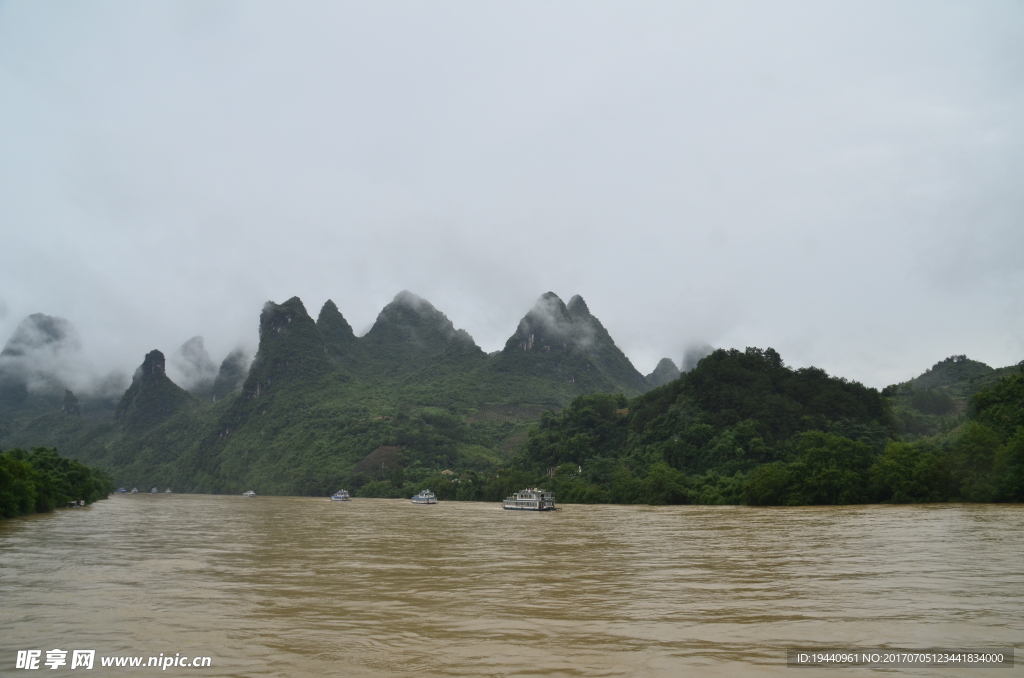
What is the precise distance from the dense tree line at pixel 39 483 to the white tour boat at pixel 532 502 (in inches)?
1082

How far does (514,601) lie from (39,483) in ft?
111

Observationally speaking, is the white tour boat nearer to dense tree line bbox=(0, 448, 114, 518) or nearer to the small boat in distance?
the small boat in distance

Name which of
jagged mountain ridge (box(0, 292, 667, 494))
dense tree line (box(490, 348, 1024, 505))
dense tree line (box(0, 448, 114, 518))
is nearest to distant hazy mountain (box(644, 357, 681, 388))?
jagged mountain ridge (box(0, 292, 667, 494))

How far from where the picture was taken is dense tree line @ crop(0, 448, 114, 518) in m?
28.0

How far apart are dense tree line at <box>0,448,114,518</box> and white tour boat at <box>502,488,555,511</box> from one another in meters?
27.5

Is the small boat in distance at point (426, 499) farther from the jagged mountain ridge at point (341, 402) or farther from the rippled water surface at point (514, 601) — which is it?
the rippled water surface at point (514, 601)

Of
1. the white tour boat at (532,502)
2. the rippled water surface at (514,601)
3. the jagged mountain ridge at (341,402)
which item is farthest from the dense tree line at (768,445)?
the jagged mountain ridge at (341,402)

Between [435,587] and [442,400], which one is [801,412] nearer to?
[435,587]

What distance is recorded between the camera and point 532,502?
148ft

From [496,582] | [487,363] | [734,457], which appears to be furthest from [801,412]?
[487,363]

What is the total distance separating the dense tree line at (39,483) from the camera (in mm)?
28016

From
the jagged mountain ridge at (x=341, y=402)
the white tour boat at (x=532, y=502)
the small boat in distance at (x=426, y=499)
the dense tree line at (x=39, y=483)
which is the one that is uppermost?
the jagged mountain ridge at (x=341, y=402)

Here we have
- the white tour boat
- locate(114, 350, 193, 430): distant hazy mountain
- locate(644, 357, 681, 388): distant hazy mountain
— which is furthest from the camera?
locate(644, 357, 681, 388): distant hazy mountain

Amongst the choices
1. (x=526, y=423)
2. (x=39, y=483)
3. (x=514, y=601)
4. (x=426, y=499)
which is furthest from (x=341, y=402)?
(x=514, y=601)
